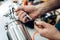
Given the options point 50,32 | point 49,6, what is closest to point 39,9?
point 49,6

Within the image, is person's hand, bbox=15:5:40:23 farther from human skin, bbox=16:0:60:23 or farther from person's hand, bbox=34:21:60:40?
person's hand, bbox=34:21:60:40

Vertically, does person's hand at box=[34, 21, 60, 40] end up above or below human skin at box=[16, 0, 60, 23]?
below

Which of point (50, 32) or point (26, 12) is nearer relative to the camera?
point (50, 32)

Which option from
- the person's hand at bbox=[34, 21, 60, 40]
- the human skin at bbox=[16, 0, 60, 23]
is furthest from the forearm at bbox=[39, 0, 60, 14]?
the person's hand at bbox=[34, 21, 60, 40]

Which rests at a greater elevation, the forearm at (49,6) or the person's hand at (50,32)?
the forearm at (49,6)

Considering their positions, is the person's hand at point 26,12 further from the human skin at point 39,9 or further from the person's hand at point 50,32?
the person's hand at point 50,32

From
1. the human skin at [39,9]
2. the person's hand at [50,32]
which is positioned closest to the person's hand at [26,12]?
the human skin at [39,9]

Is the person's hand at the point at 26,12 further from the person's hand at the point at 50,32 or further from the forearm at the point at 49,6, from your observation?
the person's hand at the point at 50,32

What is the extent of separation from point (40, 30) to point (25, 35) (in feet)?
0.52

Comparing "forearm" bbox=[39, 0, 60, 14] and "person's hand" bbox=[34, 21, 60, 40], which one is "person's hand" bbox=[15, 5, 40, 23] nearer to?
"forearm" bbox=[39, 0, 60, 14]

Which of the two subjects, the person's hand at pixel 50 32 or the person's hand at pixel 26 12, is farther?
the person's hand at pixel 26 12

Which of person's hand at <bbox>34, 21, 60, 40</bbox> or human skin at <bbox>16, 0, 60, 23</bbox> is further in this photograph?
human skin at <bbox>16, 0, 60, 23</bbox>

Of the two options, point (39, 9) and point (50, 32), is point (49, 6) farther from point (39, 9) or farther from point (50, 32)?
point (50, 32)

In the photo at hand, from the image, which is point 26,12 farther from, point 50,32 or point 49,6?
point 50,32
